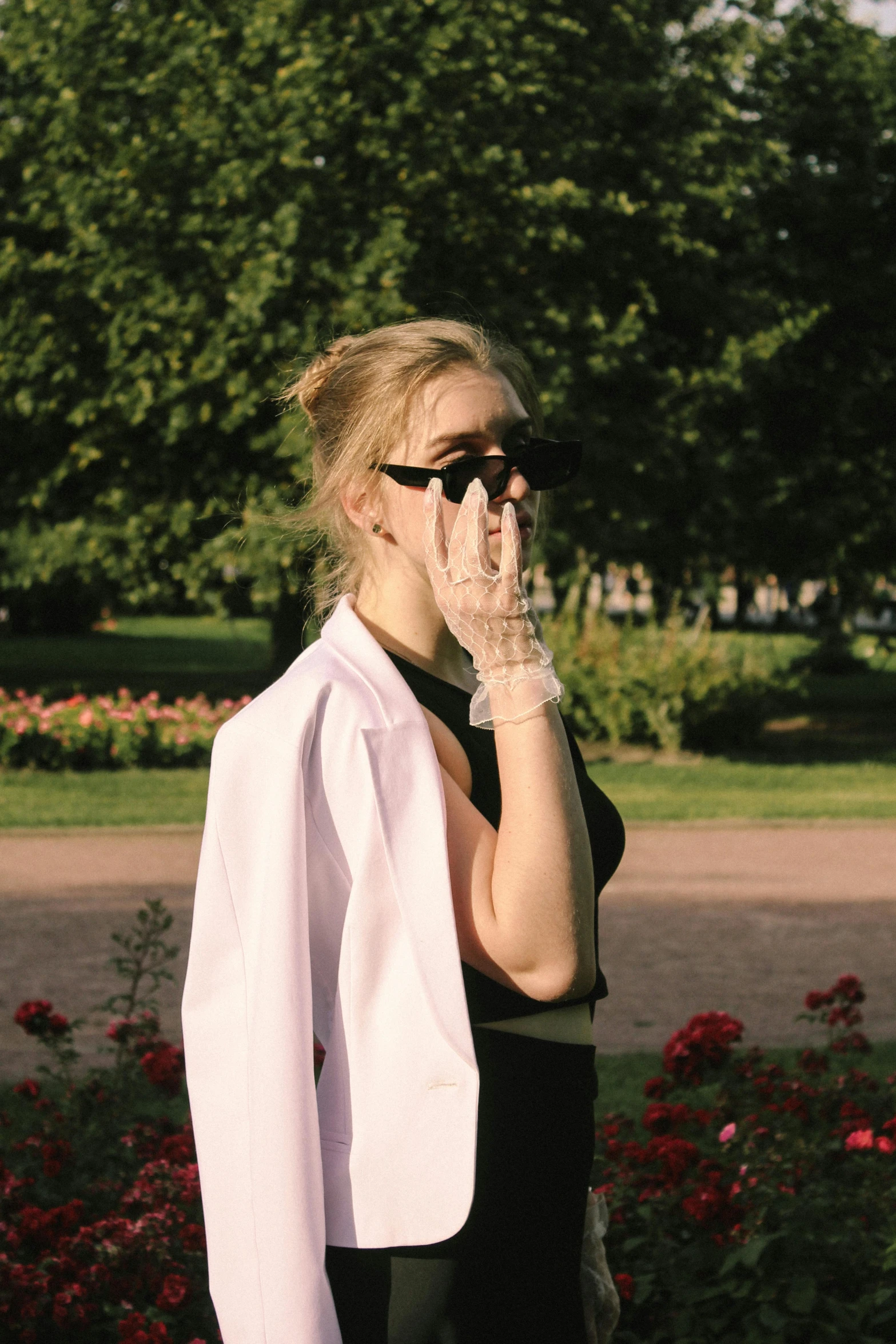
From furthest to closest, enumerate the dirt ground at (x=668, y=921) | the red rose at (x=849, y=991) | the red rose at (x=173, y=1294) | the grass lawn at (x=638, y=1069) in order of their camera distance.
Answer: the dirt ground at (x=668, y=921), the grass lawn at (x=638, y=1069), the red rose at (x=849, y=991), the red rose at (x=173, y=1294)

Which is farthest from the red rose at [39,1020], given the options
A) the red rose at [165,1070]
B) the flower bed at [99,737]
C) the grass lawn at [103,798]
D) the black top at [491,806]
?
the flower bed at [99,737]

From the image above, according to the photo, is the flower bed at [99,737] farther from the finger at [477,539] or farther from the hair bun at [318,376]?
the finger at [477,539]

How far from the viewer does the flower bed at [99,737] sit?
1368 cm

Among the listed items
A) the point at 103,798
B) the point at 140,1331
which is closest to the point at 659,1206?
the point at 140,1331

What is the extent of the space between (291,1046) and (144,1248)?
1936 millimetres

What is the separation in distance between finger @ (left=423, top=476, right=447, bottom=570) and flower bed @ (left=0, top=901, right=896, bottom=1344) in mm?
1764

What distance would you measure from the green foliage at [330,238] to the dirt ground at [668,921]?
4.47 m

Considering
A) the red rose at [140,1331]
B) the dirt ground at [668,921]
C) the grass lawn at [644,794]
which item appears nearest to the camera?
the red rose at [140,1331]

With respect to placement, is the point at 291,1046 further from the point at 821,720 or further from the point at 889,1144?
the point at 821,720

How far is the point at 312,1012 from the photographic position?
1.57m

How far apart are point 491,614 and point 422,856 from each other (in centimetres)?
28

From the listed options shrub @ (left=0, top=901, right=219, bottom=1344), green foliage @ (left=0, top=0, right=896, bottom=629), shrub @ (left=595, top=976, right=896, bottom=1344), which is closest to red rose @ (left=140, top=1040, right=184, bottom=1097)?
shrub @ (left=0, top=901, right=219, bottom=1344)

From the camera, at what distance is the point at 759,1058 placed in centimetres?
447

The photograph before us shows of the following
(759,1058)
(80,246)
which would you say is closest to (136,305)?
(80,246)
